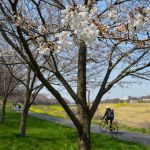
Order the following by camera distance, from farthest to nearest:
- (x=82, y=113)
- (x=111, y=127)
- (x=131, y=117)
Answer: (x=131, y=117), (x=111, y=127), (x=82, y=113)

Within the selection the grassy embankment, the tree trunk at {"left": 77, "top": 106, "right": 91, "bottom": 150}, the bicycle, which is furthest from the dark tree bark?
the grassy embankment

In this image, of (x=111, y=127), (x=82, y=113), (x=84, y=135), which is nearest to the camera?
(x=84, y=135)

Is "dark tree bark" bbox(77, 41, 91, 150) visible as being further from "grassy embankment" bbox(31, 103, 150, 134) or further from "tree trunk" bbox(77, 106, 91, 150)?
"grassy embankment" bbox(31, 103, 150, 134)

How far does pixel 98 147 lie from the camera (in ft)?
54.5

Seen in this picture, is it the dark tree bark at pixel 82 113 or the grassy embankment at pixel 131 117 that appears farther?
the grassy embankment at pixel 131 117

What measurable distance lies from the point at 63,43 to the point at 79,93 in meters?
3.06

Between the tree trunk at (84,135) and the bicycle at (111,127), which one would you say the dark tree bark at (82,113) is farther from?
the bicycle at (111,127)

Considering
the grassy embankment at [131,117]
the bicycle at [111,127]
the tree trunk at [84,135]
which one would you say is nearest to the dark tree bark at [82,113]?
the tree trunk at [84,135]

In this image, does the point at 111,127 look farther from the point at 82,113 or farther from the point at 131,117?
the point at 131,117

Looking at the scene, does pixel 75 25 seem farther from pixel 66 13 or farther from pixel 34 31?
pixel 34 31

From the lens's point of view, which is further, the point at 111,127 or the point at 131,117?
the point at 131,117

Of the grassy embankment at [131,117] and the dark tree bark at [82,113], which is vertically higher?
the grassy embankment at [131,117]

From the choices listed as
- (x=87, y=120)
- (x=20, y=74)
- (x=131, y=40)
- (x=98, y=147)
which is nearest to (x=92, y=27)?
(x=131, y=40)

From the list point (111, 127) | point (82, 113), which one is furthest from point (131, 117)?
point (82, 113)
